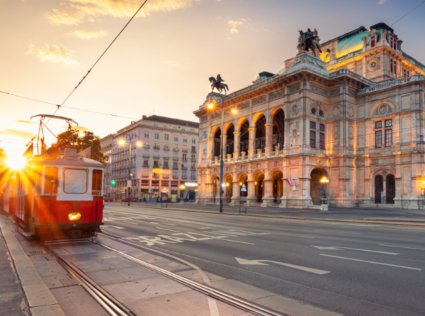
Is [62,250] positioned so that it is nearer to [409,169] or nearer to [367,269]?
[367,269]

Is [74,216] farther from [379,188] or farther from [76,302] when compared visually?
[379,188]

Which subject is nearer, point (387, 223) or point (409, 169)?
point (387, 223)

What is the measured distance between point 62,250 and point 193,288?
5667mm

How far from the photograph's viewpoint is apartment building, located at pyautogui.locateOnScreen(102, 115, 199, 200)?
282 ft

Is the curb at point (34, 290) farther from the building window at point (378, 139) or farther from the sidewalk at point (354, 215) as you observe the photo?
the building window at point (378, 139)

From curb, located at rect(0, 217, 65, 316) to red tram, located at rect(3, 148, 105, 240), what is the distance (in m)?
1.65

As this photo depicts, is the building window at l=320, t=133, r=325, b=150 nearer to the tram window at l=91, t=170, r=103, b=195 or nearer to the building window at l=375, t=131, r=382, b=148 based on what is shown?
the building window at l=375, t=131, r=382, b=148

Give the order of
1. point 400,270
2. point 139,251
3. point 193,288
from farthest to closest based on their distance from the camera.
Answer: point 139,251, point 400,270, point 193,288

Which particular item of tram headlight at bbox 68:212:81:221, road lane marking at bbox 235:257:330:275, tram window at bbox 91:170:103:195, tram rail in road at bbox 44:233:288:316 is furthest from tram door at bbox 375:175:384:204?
tram rail in road at bbox 44:233:288:316

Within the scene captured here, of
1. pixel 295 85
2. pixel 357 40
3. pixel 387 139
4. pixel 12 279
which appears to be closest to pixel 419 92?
pixel 387 139

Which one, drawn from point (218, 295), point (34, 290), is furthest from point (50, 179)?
point (218, 295)

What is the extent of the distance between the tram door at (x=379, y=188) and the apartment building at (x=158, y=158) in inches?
2070

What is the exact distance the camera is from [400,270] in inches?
287

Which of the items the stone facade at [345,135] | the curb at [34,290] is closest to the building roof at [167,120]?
the stone facade at [345,135]
